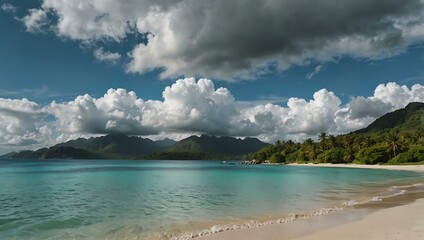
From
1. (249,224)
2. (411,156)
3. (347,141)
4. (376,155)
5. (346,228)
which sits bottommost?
(249,224)

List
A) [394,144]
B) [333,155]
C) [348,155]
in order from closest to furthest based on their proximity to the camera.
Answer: [394,144], [348,155], [333,155]

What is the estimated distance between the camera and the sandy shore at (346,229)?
16.5m

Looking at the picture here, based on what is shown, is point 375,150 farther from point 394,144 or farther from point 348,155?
point 348,155

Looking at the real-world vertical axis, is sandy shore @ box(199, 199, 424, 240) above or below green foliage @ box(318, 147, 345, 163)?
below

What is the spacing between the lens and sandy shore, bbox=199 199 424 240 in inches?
651

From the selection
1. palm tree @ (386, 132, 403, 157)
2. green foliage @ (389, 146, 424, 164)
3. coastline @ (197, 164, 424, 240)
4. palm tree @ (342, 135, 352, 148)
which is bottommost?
coastline @ (197, 164, 424, 240)

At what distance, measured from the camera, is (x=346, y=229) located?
1859 cm

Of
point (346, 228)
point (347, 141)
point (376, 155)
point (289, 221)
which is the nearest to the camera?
point (346, 228)

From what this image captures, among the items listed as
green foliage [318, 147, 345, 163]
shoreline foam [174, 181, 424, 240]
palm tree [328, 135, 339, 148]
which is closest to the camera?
shoreline foam [174, 181, 424, 240]

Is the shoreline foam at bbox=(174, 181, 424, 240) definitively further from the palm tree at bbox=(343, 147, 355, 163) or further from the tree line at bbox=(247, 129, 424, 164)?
the palm tree at bbox=(343, 147, 355, 163)

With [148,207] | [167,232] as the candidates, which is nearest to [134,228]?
[167,232]

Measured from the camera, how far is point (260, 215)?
84.4 ft

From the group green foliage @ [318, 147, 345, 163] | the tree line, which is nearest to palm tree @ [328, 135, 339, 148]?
the tree line

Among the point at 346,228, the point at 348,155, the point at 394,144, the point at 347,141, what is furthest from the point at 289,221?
the point at 347,141
